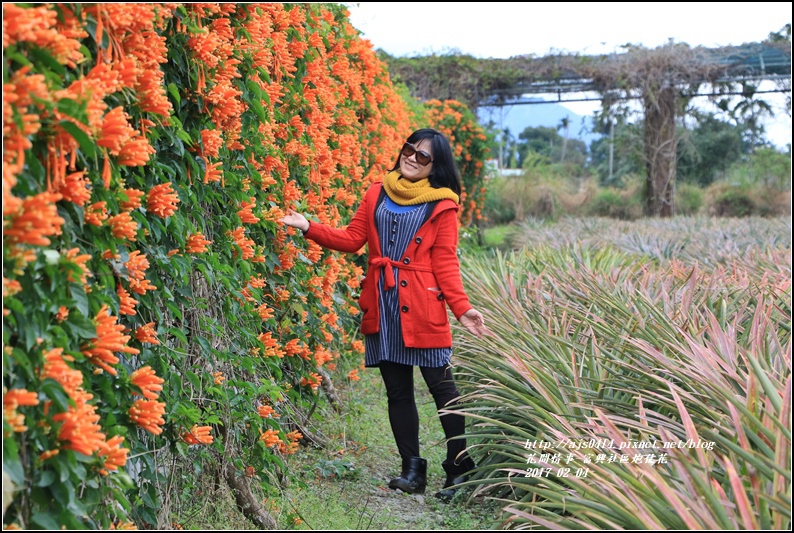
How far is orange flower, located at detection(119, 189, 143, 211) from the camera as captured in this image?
2066mm

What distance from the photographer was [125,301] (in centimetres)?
213

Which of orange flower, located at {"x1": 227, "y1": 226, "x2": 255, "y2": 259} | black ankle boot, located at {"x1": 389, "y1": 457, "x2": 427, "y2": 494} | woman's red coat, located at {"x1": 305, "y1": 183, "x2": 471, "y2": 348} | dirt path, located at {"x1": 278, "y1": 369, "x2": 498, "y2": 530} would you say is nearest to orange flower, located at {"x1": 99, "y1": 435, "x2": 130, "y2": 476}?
orange flower, located at {"x1": 227, "y1": 226, "x2": 255, "y2": 259}

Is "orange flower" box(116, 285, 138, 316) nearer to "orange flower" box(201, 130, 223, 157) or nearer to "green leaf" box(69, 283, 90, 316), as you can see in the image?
"green leaf" box(69, 283, 90, 316)

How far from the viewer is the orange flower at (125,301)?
6.96 ft

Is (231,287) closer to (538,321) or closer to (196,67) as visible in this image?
(196,67)

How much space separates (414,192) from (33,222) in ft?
7.54

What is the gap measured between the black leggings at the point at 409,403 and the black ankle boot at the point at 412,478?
0.12ft

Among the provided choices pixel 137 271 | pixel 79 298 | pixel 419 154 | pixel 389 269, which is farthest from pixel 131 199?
pixel 419 154

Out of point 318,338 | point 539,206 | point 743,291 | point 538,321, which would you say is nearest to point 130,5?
point 318,338

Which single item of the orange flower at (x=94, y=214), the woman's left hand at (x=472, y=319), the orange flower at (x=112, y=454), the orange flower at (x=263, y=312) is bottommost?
the woman's left hand at (x=472, y=319)

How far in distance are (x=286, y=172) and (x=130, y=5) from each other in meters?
1.84

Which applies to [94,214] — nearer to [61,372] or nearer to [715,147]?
[61,372]

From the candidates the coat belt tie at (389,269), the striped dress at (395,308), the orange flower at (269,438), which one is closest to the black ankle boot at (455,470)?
the striped dress at (395,308)

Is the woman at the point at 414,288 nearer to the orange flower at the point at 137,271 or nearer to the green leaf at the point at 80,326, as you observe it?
the orange flower at the point at 137,271
